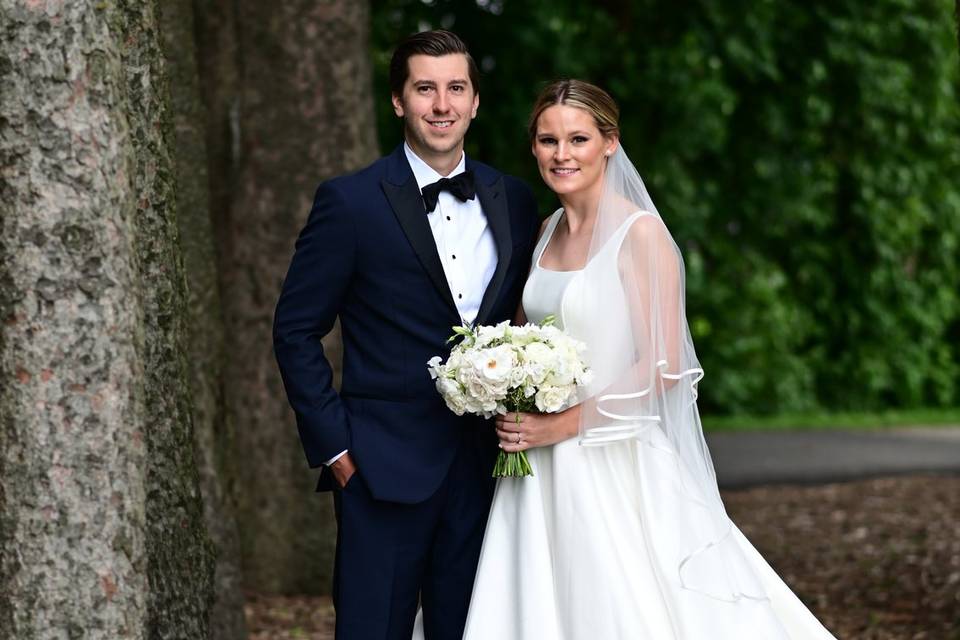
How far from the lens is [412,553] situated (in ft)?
13.0

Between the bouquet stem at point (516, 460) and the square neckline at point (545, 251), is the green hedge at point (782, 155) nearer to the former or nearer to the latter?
the square neckline at point (545, 251)

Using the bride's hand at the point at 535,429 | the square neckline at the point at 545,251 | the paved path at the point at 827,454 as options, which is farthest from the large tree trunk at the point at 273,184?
the paved path at the point at 827,454

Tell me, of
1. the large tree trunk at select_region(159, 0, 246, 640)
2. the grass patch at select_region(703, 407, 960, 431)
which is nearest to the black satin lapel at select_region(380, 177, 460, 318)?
the large tree trunk at select_region(159, 0, 246, 640)

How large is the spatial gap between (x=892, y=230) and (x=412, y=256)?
1372 cm

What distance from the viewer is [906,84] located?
15.4 m

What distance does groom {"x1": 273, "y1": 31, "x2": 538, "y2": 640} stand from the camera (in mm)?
3922

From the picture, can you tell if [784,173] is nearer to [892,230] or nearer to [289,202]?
[892,230]

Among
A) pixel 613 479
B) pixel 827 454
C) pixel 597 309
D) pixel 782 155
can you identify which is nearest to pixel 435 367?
pixel 597 309

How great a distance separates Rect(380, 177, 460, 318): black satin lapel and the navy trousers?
0.47m

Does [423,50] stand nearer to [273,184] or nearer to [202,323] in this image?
[202,323]

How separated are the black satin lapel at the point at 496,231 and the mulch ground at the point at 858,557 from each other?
3064 mm

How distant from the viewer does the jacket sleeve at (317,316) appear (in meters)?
3.90

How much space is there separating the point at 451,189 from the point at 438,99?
271mm

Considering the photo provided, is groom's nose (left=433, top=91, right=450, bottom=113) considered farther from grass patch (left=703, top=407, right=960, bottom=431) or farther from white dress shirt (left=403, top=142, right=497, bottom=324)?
grass patch (left=703, top=407, right=960, bottom=431)
